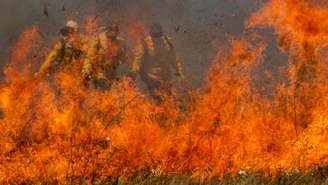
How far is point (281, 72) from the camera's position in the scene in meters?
57.4

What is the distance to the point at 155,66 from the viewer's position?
1833 inches

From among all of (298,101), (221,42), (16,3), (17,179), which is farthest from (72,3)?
(17,179)

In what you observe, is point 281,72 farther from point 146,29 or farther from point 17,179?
point 17,179

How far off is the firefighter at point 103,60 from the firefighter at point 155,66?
3.54m

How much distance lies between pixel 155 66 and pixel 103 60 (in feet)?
29.9

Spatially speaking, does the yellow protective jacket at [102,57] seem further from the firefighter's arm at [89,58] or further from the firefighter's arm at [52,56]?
the firefighter's arm at [52,56]

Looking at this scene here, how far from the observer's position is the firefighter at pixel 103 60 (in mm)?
37781

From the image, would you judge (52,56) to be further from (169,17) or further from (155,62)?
(169,17)

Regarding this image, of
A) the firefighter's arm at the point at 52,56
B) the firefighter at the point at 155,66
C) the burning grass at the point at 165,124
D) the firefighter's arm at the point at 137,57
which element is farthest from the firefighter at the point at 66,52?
the firefighter at the point at 155,66

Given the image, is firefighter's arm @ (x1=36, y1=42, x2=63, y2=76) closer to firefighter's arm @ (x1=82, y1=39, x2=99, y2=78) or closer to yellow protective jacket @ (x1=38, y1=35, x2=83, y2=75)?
yellow protective jacket @ (x1=38, y1=35, x2=83, y2=75)

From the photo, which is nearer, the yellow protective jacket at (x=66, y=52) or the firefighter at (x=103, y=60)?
the yellow protective jacket at (x=66, y=52)

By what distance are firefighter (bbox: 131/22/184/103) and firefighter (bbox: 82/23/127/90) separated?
11.6 feet

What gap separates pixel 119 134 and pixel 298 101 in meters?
12.7

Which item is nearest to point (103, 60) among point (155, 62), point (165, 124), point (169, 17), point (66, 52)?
point (66, 52)
